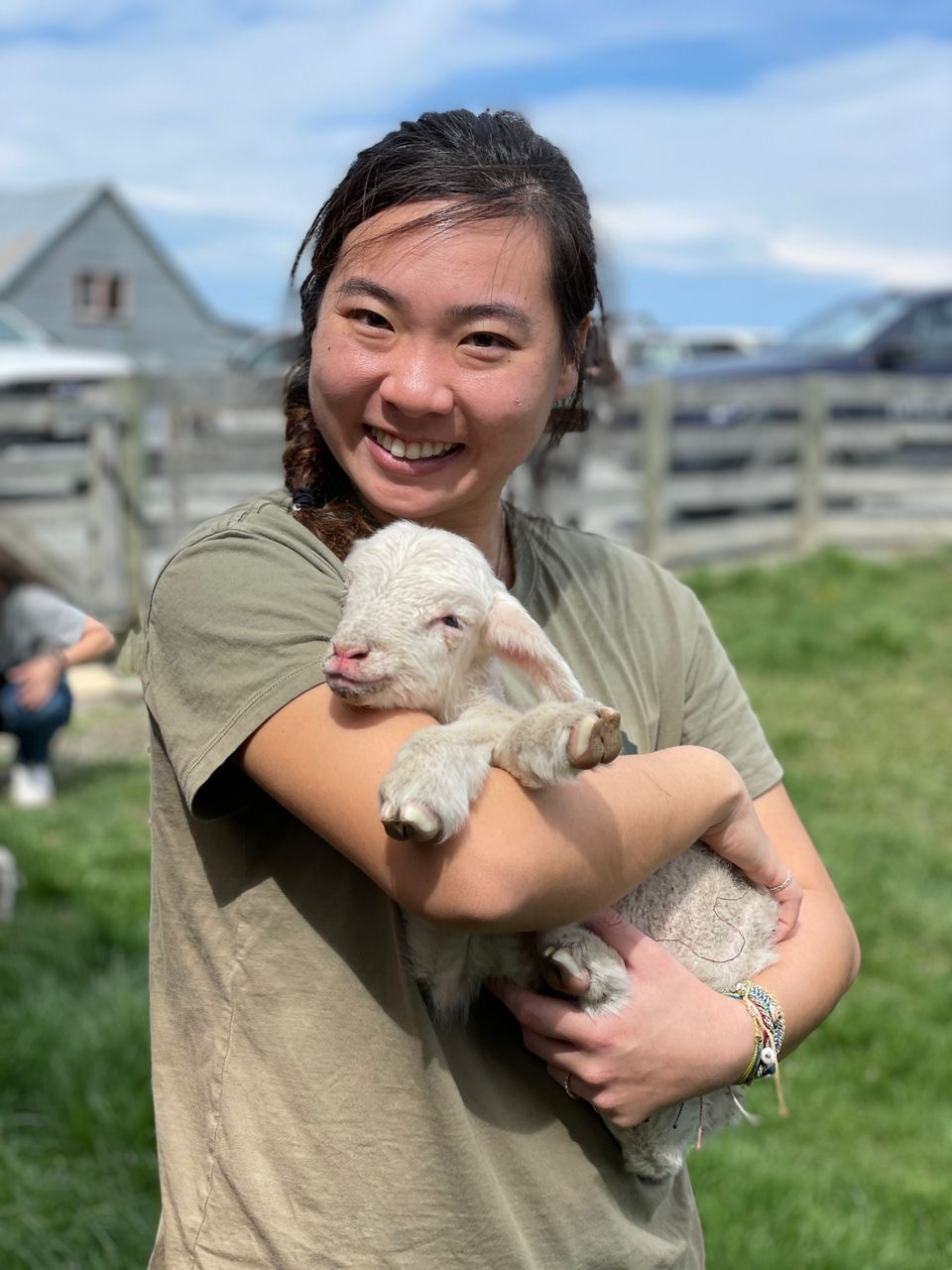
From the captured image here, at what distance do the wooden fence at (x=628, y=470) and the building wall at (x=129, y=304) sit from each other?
3020cm

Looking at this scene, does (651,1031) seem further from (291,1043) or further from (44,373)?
(44,373)

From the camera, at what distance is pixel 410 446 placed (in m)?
1.85

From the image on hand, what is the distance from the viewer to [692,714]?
211 cm

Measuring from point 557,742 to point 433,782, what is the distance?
6.1 inches

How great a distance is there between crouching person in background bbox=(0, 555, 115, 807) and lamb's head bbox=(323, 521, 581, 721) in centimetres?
329

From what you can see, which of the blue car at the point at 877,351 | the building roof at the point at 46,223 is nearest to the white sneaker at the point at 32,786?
the blue car at the point at 877,351

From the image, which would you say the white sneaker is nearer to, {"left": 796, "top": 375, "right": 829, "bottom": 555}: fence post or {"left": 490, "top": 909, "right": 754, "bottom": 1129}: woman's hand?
{"left": 490, "top": 909, "right": 754, "bottom": 1129}: woman's hand

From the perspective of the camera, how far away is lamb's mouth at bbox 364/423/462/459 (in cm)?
185

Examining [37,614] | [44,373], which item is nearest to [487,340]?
[37,614]

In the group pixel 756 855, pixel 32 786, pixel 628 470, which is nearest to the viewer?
pixel 756 855

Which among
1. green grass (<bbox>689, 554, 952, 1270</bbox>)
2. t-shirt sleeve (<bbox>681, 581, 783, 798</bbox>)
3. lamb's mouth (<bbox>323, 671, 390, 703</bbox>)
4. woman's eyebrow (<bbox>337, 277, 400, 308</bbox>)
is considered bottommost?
green grass (<bbox>689, 554, 952, 1270</bbox>)

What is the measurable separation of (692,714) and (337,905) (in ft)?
2.18

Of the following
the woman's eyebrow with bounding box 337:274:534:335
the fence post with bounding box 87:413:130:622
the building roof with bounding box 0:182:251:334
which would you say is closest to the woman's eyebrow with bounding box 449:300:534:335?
the woman's eyebrow with bounding box 337:274:534:335

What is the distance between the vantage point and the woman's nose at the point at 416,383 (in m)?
1.79
